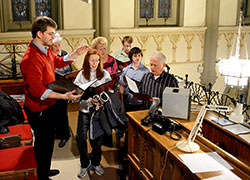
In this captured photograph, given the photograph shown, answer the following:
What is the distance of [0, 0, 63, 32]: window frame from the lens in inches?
252

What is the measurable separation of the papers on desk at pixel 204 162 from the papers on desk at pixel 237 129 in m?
0.30

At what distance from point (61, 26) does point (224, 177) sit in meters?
5.61

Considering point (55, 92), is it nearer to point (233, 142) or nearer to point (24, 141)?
point (24, 141)

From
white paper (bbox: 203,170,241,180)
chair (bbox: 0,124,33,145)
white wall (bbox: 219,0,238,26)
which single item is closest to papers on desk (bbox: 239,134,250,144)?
white paper (bbox: 203,170,241,180)

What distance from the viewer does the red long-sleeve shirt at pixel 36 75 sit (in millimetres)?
2941

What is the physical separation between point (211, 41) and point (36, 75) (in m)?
6.40

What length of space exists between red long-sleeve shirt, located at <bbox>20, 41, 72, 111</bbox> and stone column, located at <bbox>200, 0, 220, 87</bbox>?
6060 mm

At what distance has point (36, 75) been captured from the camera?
2.96 m

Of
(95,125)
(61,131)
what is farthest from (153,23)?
(95,125)

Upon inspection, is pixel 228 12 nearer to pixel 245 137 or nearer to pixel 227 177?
pixel 245 137

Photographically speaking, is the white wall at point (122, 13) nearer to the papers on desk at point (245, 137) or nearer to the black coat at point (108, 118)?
→ the black coat at point (108, 118)

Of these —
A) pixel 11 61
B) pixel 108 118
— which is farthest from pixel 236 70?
pixel 11 61

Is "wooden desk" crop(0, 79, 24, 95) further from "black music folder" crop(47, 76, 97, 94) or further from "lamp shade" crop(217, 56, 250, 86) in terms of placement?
"lamp shade" crop(217, 56, 250, 86)

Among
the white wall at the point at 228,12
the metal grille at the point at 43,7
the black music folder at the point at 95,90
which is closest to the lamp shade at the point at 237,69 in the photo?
the black music folder at the point at 95,90
